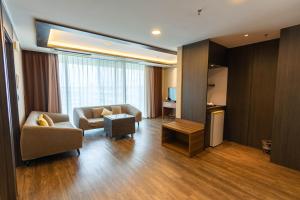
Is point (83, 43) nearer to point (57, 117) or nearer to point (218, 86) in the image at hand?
point (57, 117)

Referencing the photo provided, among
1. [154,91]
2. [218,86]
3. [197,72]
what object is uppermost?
[197,72]

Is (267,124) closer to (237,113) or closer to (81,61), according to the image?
(237,113)

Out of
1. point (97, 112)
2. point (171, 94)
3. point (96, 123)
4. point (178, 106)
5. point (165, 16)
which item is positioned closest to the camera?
point (165, 16)

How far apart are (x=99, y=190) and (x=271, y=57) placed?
13.9 feet

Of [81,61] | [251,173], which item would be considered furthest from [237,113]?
A: [81,61]

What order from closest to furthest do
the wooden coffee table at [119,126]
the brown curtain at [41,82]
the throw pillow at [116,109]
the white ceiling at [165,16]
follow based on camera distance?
the white ceiling at [165,16], the wooden coffee table at [119,126], the brown curtain at [41,82], the throw pillow at [116,109]

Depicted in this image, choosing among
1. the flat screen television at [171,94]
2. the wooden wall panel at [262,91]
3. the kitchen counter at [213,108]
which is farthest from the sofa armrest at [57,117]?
the wooden wall panel at [262,91]

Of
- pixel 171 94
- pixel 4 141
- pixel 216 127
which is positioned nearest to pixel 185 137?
pixel 216 127

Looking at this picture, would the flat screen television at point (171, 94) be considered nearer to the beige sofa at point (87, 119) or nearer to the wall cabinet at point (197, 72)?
the beige sofa at point (87, 119)

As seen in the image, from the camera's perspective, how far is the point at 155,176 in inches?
95.3

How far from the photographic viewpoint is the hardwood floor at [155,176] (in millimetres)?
2023

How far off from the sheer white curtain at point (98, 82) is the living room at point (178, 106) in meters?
0.06

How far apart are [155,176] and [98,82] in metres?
4.09

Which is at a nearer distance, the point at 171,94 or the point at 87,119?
the point at 87,119
